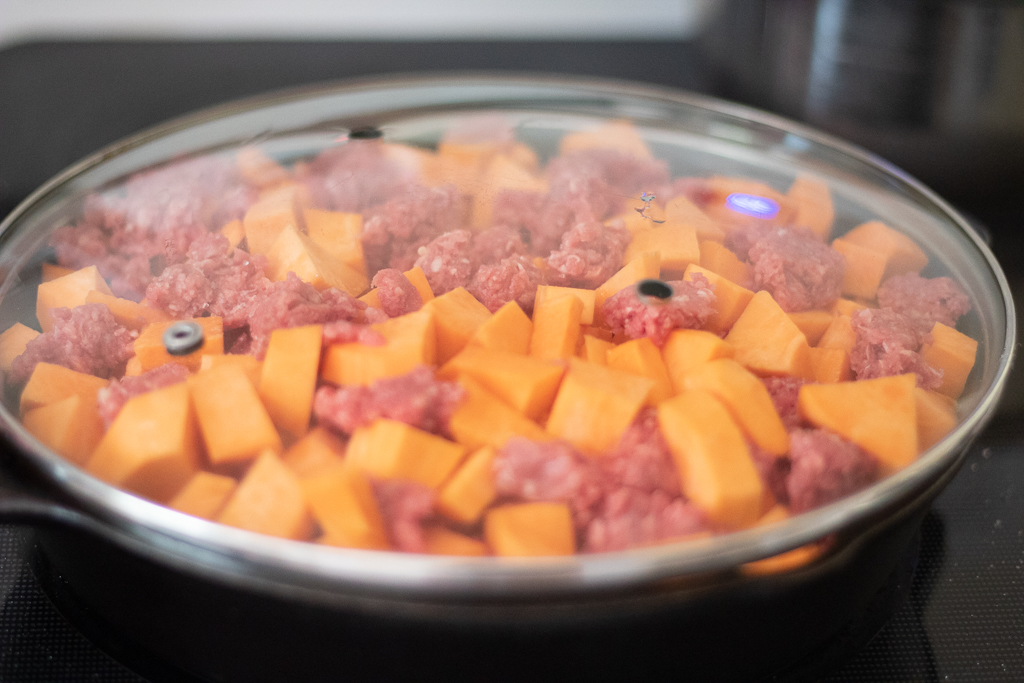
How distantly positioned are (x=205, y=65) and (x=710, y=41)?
1.29 metres

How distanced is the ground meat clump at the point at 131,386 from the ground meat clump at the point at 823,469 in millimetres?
563

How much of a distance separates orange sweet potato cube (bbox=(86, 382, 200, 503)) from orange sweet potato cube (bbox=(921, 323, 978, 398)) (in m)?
0.74

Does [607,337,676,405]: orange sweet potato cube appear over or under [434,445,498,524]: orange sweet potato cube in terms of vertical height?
over

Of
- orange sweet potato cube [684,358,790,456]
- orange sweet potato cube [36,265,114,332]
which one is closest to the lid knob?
orange sweet potato cube [36,265,114,332]

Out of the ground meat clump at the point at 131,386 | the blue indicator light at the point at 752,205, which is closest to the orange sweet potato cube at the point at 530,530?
the ground meat clump at the point at 131,386

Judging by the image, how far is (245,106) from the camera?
114 centimetres

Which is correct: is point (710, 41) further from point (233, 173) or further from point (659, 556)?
point (659, 556)

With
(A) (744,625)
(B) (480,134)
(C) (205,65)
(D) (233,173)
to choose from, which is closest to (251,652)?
(A) (744,625)

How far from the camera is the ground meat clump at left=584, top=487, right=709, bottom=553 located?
588 mm

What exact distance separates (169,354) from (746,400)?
1.82 ft

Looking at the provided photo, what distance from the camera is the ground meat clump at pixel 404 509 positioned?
583mm

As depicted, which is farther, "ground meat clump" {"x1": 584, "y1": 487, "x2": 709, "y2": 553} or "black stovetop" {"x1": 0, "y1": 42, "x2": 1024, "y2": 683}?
"black stovetop" {"x1": 0, "y1": 42, "x2": 1024, "y2": 683}

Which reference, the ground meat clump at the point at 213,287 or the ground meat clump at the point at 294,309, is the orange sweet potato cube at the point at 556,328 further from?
the ground meat clump at the point at 213,287

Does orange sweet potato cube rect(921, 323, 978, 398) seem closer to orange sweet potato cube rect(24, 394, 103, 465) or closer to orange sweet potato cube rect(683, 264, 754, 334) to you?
orange sweet potato cube rect(683, 264, 754, 334)
